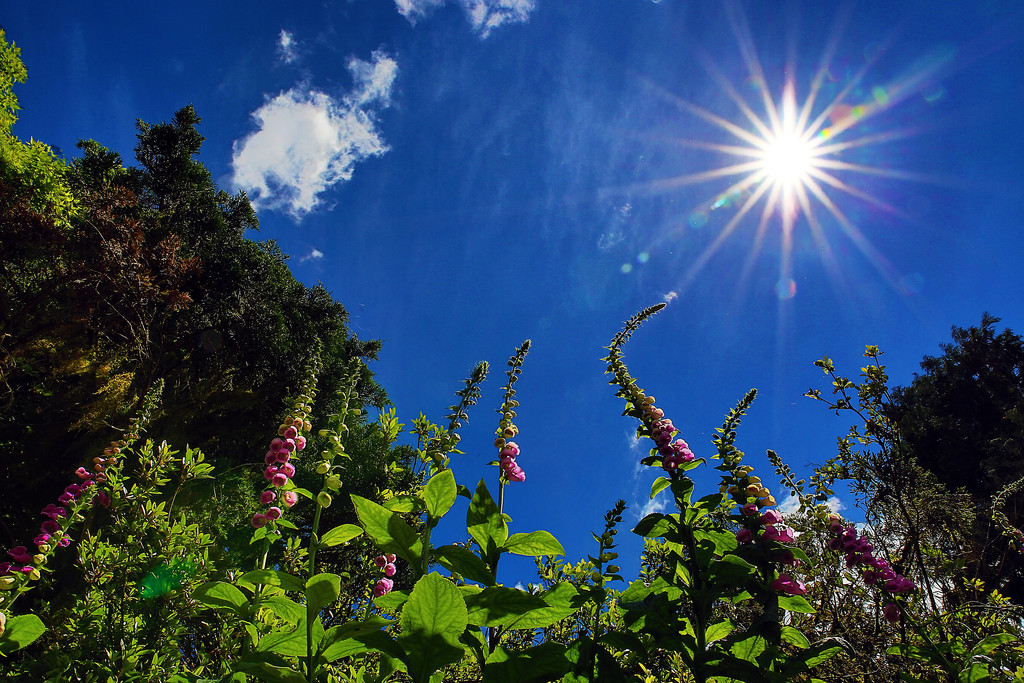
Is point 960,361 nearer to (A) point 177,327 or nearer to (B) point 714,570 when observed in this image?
(B) point 714,570

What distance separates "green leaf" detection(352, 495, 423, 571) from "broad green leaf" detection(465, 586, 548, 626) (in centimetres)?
16

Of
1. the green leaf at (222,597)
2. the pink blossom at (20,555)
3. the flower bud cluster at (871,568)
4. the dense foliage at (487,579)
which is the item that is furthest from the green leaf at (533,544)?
the pink blossom at (20,555)

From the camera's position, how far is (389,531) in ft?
2.97

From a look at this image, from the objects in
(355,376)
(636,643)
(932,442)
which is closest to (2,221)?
(355,376)

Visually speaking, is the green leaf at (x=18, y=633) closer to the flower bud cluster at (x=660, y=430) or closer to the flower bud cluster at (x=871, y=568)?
the flower bud cluster at (x=660, y=430)

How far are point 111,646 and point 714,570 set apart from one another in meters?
2.80

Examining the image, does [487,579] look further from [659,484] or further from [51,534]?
[51,534]

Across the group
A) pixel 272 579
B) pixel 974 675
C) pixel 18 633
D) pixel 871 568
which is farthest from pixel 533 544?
pixel 18 633

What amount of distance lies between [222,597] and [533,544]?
707 mm

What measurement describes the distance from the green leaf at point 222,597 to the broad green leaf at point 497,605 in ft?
1.73

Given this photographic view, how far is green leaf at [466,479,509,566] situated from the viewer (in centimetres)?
101

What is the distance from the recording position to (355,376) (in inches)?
60.4

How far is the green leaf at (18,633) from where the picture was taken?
121 cm

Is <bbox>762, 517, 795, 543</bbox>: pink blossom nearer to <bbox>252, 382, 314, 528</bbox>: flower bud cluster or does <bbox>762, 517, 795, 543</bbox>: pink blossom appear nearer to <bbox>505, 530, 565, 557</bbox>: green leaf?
<bbox>505, 530, 565, 557</bbox>: green leaf
